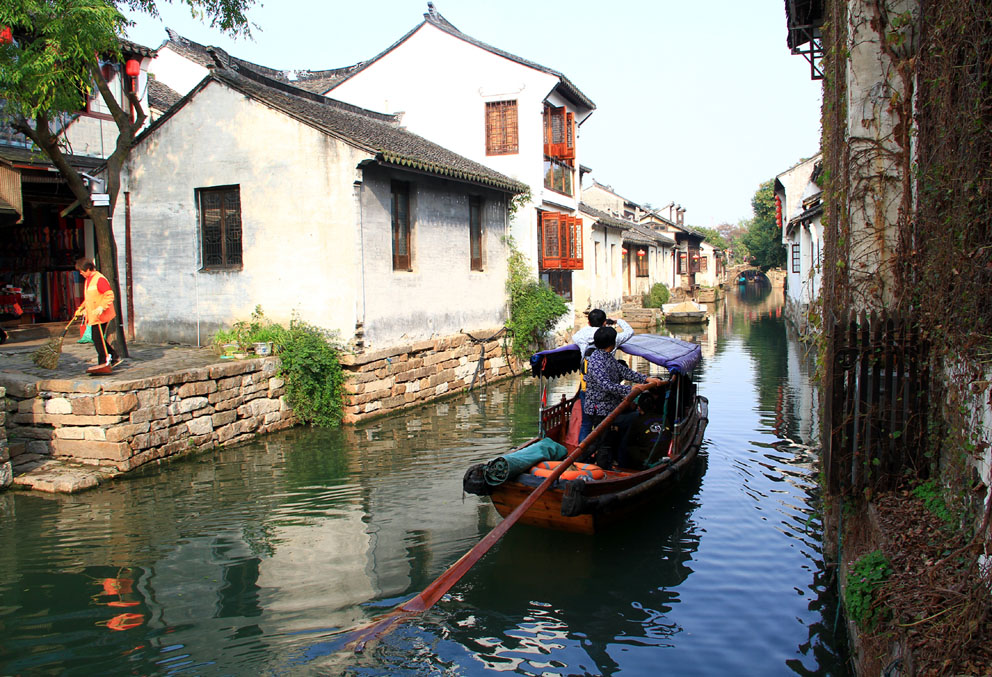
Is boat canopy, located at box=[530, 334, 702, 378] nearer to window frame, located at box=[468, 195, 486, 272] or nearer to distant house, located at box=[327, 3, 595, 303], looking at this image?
window frame, located at box=[468, 195, 486, 272]

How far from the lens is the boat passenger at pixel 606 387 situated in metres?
7.68

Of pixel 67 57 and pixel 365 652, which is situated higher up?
pixel 67 57

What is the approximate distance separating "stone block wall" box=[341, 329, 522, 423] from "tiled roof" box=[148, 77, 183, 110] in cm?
1050

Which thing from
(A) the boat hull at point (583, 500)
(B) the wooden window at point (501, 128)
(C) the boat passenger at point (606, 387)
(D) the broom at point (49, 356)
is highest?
(B) the wooden window at point (501, 128)

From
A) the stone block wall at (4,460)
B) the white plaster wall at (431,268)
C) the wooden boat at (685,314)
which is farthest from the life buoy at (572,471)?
the wooden boat at (685,314)

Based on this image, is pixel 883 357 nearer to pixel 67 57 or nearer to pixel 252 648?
pixel 252 648

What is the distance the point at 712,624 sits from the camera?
214 inches

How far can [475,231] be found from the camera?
55.2 ft

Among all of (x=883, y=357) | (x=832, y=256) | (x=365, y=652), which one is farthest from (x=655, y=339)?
(x=365, y=652)

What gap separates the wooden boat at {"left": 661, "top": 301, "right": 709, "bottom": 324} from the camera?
2942 cm

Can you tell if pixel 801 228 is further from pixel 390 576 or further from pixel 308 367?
pixel 390 576

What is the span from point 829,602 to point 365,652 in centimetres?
351

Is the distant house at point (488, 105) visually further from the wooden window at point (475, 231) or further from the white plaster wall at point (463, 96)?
the wooden window at point (475, 231)

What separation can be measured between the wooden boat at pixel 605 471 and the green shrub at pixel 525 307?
7735mm
